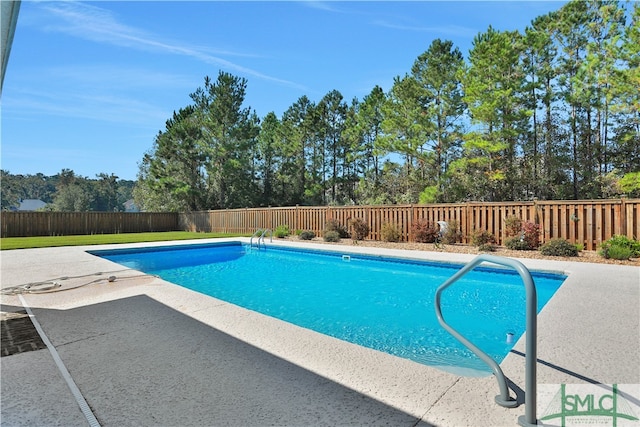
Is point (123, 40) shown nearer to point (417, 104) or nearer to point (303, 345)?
point (303, 345)

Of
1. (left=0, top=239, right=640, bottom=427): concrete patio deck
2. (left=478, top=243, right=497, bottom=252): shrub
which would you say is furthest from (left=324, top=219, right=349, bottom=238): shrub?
(left=0, top=239, right=640, bottom=427): concrete patio deck

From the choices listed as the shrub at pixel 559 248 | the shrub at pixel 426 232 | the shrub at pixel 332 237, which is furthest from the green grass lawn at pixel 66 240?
the shrub at pixel 559 248

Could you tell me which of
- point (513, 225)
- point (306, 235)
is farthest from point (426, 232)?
point (306, 235)

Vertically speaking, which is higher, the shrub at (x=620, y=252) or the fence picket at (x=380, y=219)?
the fence picket at (x=380, y=219)

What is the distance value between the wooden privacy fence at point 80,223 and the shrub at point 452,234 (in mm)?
19229

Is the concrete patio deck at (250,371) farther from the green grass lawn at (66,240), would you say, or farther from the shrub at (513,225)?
the green grass lawn at (66,240)

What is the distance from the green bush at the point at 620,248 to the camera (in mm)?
8328

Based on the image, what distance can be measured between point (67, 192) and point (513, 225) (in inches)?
2273

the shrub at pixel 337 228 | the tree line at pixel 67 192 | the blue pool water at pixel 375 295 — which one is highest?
the tree line at pixel 67 192

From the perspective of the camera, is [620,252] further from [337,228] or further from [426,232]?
[337,228]

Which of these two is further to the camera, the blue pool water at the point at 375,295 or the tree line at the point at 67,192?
the tree line at the point at 67,192

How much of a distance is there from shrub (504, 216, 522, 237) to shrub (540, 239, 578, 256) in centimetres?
137

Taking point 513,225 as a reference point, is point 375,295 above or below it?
below

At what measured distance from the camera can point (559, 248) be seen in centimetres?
922
